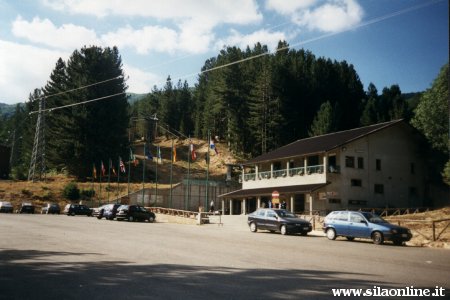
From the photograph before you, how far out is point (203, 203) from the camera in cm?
6269

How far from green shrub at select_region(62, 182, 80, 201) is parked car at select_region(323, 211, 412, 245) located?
48.1 m

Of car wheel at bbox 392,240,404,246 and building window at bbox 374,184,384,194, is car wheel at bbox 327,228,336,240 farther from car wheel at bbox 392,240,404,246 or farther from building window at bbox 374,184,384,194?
building window at bbox 374,184,384,194

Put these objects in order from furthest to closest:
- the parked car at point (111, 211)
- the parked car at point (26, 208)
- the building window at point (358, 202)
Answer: the parked car at point (26, 208)
the building window at point (358, 202)
the parked car at point (111, 211)

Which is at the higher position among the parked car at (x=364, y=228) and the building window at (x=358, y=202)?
the building window at (x=358, y=202)

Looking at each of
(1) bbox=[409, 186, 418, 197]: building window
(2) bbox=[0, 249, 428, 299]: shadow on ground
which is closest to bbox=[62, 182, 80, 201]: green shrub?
(1) bbox=[409, 186, 418, 197]: building window

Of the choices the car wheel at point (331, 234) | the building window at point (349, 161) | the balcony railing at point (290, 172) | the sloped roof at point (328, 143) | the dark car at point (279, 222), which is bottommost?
the car wheel at point (331, 234)

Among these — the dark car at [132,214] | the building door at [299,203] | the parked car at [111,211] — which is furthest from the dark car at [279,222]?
the building door at [299,203]

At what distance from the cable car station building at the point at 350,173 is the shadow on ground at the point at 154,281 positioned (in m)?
31.3

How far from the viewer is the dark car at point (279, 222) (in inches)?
1004

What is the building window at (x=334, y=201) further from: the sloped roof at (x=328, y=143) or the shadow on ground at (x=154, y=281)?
the shadow on ground at (x=154, y=281)

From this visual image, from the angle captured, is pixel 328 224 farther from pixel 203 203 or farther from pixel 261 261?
pixel 203 203

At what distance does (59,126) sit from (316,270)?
74988mm

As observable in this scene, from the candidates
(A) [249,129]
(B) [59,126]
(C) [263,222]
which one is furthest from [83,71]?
(C) [263,222]

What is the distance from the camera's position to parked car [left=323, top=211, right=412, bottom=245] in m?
20.5
